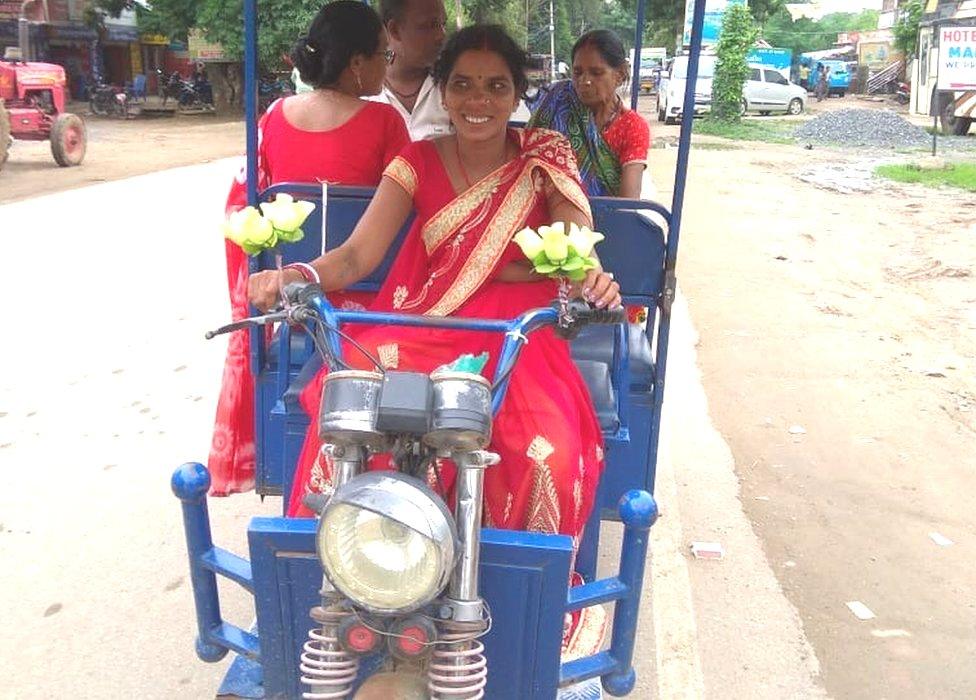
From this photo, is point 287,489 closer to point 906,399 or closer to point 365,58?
point 365,58

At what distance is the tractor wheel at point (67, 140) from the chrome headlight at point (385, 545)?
14505mm

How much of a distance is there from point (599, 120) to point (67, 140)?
42.1 feet

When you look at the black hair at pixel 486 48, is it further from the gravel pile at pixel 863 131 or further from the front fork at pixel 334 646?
the gravel pile at pixel 863 131

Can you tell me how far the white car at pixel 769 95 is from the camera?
104ft

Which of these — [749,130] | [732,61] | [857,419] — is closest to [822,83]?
[732,61]

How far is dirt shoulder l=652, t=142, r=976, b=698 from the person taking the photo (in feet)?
9.74

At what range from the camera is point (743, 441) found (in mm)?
4461

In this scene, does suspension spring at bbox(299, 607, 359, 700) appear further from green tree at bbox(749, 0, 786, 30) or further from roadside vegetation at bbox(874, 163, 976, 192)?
green tree at bbox(749, 0, 786, 30)

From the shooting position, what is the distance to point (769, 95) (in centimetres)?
3178

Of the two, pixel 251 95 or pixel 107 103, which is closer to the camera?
pixel 251 95

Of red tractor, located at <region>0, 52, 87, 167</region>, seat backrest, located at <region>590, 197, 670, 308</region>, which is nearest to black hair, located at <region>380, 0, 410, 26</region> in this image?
seat backrest, located at <region>590, 197, 670, 308</region>

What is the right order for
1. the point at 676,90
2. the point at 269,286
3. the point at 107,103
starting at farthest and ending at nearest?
the point at 107,103 < the point at 676,90 < the point at 269,286

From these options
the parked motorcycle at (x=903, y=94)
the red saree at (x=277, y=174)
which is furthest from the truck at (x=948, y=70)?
the red saree at (x=277, y=174)

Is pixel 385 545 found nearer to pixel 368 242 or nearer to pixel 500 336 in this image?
pixel 500 336
